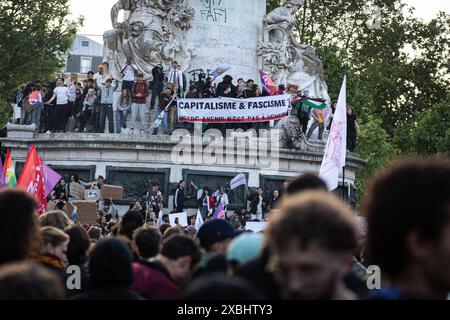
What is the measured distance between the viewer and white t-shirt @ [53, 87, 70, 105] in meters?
30.6

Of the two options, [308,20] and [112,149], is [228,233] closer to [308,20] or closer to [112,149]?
[112,149]

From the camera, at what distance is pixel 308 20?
Result: 5956cm

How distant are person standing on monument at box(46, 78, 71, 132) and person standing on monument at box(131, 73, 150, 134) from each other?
1818 mm

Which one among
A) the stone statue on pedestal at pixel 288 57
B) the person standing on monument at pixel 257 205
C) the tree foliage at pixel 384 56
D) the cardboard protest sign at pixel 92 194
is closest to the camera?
the cardboard protest sign at pixel 92 194

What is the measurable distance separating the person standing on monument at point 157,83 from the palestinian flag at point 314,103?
405 cm

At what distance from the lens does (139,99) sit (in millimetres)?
30062

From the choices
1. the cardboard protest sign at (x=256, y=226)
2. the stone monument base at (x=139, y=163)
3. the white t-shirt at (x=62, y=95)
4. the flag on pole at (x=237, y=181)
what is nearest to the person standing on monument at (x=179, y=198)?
the stone monument base at (x=139, y=163)

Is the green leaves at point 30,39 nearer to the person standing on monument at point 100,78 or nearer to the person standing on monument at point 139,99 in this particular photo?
the person standing on monument at point 100,78

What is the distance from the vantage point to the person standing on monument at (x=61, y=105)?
3061 centimetres

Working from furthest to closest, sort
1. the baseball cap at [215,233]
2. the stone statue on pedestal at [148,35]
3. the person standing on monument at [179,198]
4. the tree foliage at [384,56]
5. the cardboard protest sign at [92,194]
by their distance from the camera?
1. the tree foliage at [384,56]
2. the stone statue on pedestal at [148,35]
3. the person standing on monument at [179,198]
4. the cardboard protest sign at [92,194]
5. the baseball cap at [215,233]

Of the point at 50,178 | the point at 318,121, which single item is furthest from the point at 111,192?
the point at 318,121

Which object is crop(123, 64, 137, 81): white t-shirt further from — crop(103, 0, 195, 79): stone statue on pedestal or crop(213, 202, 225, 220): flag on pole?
crop(213, 202, 225, 220): flag on pole

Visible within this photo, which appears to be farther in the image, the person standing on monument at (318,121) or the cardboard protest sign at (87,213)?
the person standing on monument at (318,121)
